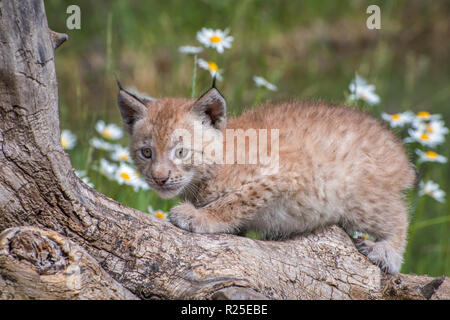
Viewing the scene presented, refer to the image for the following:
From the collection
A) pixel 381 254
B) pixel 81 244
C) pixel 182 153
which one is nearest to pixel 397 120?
pixel 381 254

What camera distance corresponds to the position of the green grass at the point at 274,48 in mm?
9016

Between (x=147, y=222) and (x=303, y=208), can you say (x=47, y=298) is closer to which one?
(x=147, y=222)

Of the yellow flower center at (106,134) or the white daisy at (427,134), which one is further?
the yellow flower center at (106,134)

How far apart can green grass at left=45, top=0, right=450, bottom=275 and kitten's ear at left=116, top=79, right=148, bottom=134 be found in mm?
3034

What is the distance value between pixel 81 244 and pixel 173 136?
3.90 ft

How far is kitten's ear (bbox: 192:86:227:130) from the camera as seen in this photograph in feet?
13.8

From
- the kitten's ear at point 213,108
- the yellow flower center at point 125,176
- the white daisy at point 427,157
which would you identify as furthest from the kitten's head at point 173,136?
the white daisy at point 427,157

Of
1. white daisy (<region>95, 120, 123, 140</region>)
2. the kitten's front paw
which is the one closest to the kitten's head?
the kitten's front paw

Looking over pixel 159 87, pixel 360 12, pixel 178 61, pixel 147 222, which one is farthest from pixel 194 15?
pixel 147 222

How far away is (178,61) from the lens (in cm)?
718

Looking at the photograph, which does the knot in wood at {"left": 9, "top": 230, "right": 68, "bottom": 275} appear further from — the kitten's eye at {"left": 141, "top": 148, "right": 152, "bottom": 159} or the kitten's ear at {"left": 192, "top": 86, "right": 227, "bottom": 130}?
the kitten's ear at {"left": 192, "top": 86, "right": 227, "bottom": 130}

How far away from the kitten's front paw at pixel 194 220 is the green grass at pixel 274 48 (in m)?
3.65

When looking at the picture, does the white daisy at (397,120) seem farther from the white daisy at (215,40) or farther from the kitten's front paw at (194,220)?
the kitten's front paw at (194,220)

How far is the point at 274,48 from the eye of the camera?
11.0 meters
